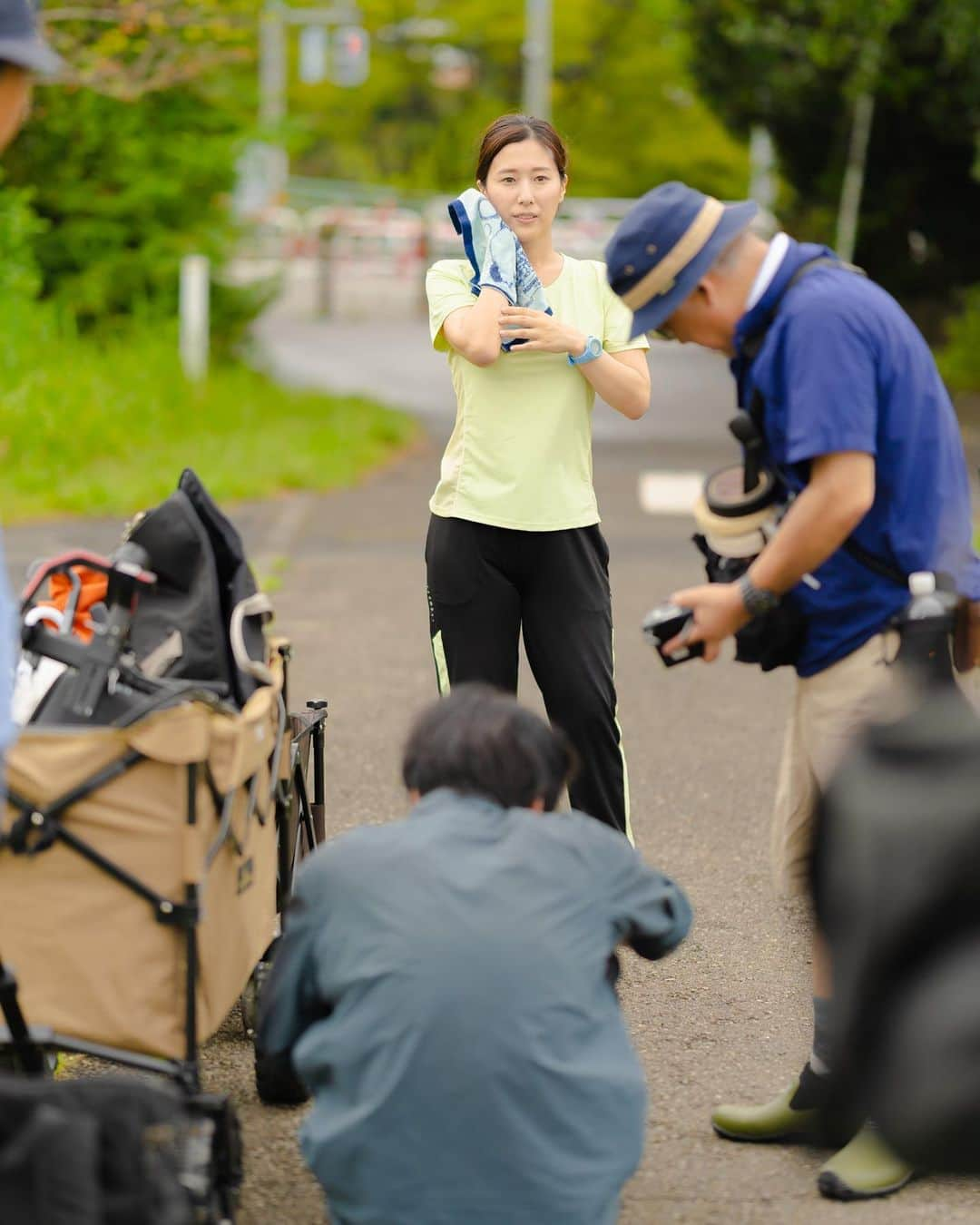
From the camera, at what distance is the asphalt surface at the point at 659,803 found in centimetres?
366

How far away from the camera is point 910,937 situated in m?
2.38

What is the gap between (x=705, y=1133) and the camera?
389 centimetres

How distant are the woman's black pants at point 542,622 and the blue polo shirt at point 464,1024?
4.68 ft

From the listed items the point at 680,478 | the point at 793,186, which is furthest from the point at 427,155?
the point at 680,478

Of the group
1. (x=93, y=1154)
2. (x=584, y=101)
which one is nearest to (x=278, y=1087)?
(x=93, y=1154)

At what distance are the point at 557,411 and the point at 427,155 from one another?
4852cm

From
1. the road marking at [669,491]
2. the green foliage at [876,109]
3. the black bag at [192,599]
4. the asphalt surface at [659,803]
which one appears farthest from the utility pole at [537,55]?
the black bag at [192,599]

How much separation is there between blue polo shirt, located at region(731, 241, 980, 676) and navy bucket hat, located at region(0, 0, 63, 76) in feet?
4.60

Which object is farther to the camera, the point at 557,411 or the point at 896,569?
the point at 557,411

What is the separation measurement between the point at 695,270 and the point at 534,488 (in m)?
1.09

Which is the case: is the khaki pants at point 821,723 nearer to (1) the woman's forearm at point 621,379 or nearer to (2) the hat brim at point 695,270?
(2) the hat brim at point 695,270

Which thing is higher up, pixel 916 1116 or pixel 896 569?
pixel 896 569

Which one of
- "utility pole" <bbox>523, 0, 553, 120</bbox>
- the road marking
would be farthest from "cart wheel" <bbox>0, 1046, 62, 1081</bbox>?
"utility pole" <bbox>523, 0, 553, 120</bbox>

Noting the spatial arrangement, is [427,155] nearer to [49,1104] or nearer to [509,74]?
[509,74]
